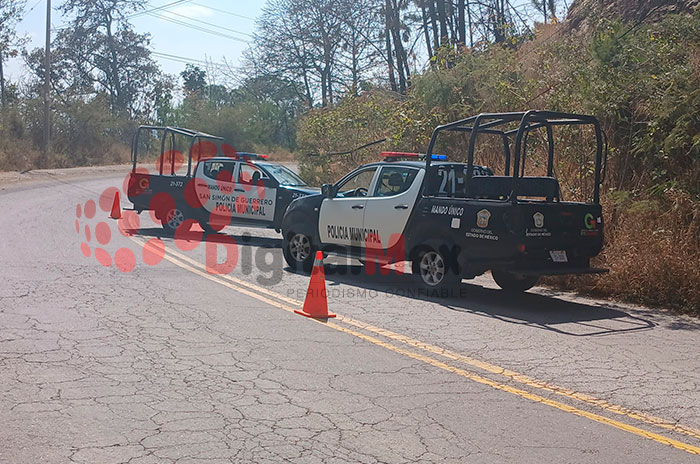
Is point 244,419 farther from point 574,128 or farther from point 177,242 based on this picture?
point 177,242

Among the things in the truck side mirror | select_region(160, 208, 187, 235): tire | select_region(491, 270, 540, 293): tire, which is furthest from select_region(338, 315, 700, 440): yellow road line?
select_region(160, 208, 187, 235): tire

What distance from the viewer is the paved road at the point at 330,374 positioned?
4816 millimetres

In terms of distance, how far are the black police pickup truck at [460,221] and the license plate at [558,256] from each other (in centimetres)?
1

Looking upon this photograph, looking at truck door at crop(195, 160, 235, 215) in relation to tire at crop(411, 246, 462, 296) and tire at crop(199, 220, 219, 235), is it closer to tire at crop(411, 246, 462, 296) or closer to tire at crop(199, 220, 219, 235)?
tire at crop(199, 220, 219, 235)

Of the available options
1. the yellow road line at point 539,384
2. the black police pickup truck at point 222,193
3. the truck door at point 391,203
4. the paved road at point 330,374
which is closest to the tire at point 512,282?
the paved road at point 330,374

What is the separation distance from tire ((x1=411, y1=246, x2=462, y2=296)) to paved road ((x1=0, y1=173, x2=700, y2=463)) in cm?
26

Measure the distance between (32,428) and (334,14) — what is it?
1723 inches

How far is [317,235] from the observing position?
1221 centimetres

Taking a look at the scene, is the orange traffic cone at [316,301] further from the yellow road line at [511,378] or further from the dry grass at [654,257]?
the dry grass at [654,257]

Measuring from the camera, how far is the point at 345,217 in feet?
38.4

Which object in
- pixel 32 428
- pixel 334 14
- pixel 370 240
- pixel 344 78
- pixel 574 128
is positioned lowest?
pixel 32 428

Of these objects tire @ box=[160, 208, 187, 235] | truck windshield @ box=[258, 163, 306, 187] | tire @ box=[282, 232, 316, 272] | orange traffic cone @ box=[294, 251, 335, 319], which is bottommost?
orange traffic cone @ box=[294, 251, 335, 319]

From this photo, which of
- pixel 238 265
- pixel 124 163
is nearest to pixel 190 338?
pixel 238 265

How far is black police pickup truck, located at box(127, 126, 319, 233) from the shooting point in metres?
16.3
